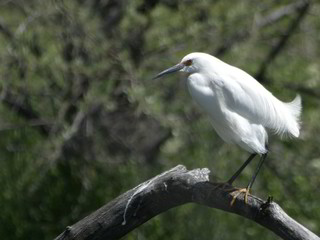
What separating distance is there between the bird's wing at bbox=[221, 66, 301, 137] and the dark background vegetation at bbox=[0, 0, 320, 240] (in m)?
1.05

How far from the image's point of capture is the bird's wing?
156 inches

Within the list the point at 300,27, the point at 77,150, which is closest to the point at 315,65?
the point at 300,27

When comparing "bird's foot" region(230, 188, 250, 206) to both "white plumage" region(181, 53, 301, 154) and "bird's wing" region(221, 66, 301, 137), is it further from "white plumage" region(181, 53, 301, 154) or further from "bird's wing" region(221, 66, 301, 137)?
"bird's wing" region(221, 66, 301, 137)

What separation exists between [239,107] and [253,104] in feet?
0.25

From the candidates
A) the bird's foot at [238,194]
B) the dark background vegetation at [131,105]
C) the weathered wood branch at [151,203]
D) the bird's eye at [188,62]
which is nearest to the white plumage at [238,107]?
the bird's eye at [188,62]

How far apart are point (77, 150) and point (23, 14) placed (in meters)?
1.27

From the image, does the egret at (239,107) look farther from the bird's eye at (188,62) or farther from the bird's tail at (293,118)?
the bird's eye at (188,62)

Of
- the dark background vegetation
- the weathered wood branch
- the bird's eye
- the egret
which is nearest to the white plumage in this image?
the egret

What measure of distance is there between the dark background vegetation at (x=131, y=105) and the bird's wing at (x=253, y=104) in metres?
1.05

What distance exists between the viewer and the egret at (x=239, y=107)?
12.9 feet

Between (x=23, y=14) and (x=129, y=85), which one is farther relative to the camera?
(x=23, y=14)

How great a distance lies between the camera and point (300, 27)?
6238 mm

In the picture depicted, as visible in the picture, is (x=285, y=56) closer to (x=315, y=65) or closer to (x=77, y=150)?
(x=315, y=65)

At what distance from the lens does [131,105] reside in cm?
553
